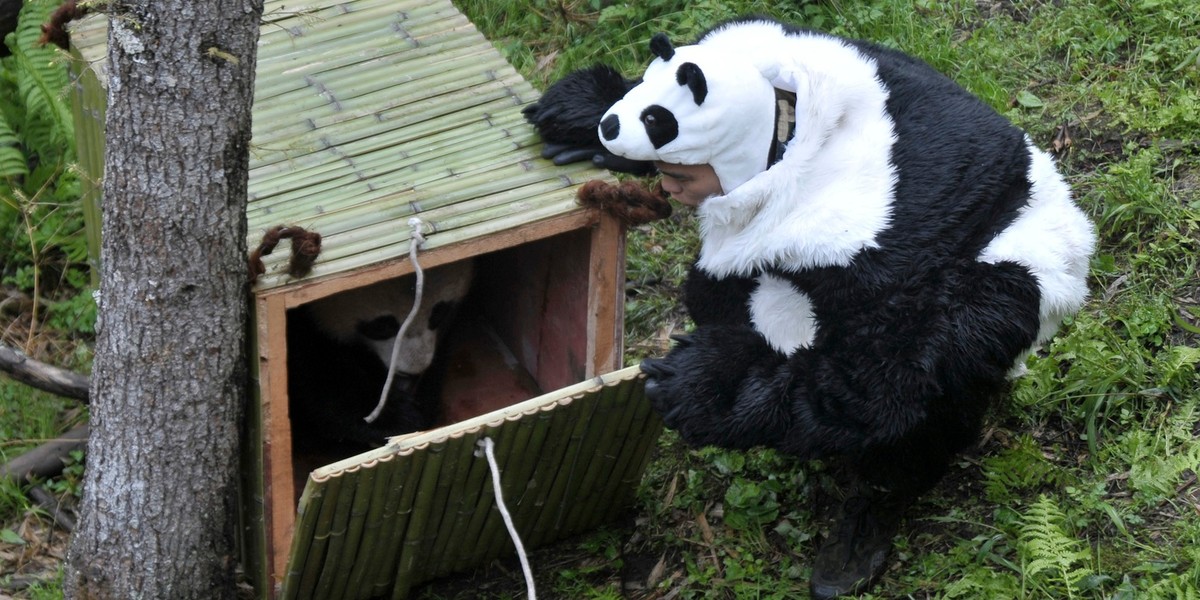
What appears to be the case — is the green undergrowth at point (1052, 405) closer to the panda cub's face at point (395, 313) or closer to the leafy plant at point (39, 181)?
the panda cub's face at point (395, 313)

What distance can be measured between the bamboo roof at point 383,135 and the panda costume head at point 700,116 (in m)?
0.43

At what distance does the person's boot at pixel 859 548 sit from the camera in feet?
10.0

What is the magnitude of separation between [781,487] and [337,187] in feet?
4.86

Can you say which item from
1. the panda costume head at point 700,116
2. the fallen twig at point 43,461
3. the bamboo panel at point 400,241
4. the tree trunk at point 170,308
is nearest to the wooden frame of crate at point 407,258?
the bamboo panel at point 400,241

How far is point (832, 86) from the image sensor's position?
8.79 feet

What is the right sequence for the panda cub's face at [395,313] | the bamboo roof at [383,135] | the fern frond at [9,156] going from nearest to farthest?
the bamboo roof at [383,135]
the panda cub's face at [395,313]
the fern frond at [9,156]

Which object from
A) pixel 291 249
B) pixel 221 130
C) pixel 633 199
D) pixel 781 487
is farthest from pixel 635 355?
pixel 221 130

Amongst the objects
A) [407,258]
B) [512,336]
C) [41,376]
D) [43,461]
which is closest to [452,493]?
[407,258]

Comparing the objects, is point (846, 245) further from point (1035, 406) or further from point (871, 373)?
point (1035, 406)

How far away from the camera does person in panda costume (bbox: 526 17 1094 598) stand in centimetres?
254

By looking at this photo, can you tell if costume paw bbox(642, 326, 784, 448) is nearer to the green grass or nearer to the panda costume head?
the panda costume head

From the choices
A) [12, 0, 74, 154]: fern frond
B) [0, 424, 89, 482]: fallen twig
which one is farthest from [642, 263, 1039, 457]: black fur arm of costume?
[12, 0, 74, 154]: fern frond

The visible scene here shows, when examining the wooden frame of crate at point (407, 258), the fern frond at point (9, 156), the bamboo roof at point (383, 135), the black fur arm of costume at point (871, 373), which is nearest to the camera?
the black fur arm of costume at point (871, 373)

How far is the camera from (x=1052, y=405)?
3.39m
